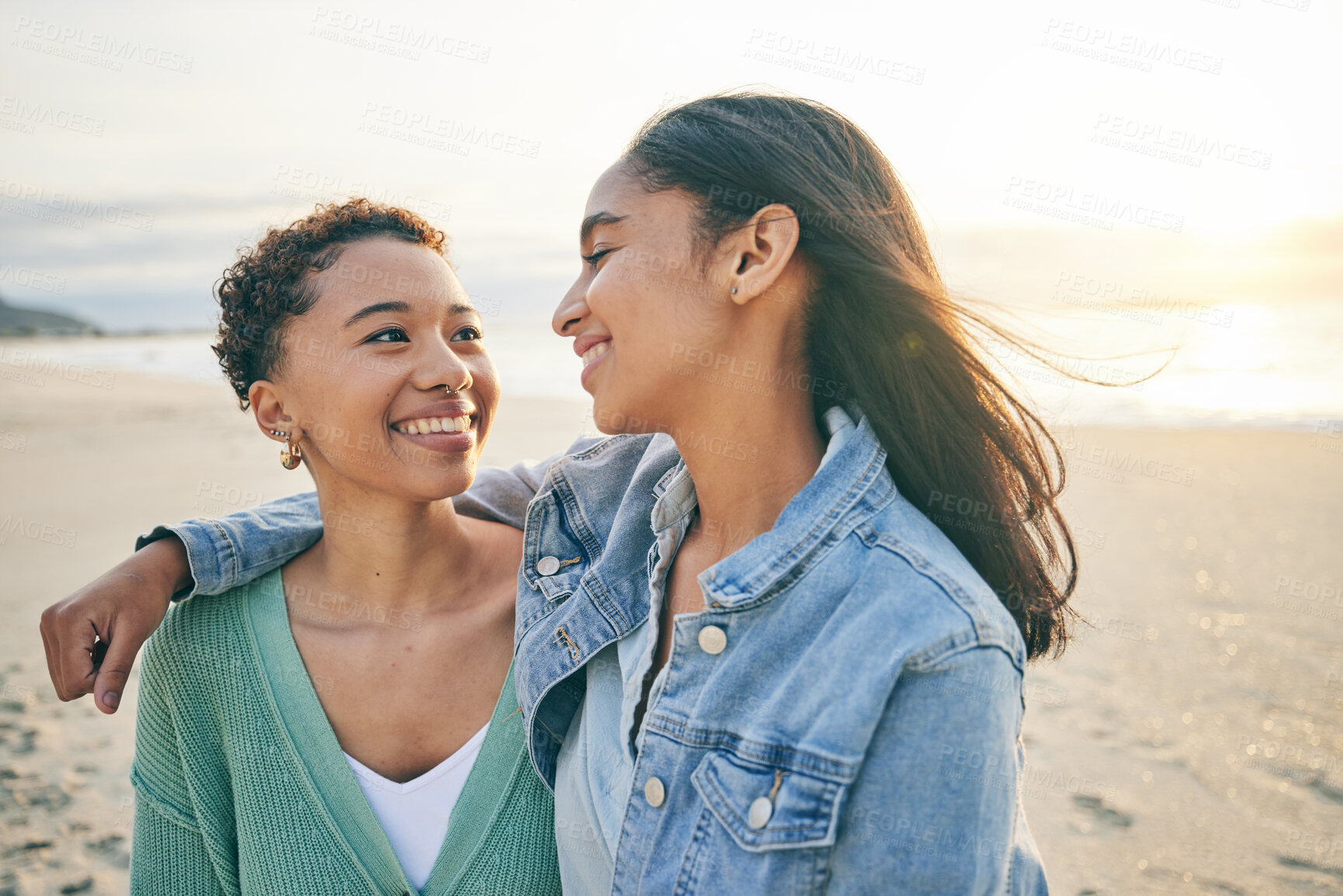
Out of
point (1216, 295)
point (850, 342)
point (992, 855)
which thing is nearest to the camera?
point (992, 855)

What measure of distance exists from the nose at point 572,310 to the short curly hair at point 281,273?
739 millimetres

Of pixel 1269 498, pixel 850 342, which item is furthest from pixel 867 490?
pixel 1269 498

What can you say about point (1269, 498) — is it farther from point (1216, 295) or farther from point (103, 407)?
point (1216, 295)

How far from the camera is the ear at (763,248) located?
2035 millimetres

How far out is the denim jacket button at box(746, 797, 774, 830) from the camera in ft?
5.63

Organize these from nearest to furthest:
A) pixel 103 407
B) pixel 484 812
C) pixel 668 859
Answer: pixel 668 859 → pixel 484 812 → pixel 103 407

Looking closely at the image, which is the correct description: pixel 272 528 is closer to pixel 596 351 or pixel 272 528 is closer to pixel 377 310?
pixel 377 310

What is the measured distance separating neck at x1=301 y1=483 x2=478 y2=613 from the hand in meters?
0.46

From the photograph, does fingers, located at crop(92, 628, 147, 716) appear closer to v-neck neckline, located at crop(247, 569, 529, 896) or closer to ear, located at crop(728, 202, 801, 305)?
v-neck neckline, located at crop(247, 569, 529, 896)

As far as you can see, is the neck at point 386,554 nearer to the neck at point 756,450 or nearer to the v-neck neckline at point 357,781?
the v-neck neckline at point 357,781

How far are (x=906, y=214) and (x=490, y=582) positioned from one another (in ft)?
5.24

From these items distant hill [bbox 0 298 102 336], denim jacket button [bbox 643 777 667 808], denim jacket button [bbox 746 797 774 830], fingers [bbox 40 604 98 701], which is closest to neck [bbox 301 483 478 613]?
fingers [bbox 40 604 98 701]

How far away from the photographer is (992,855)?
5.31 ft

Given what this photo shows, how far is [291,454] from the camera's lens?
282 cm
